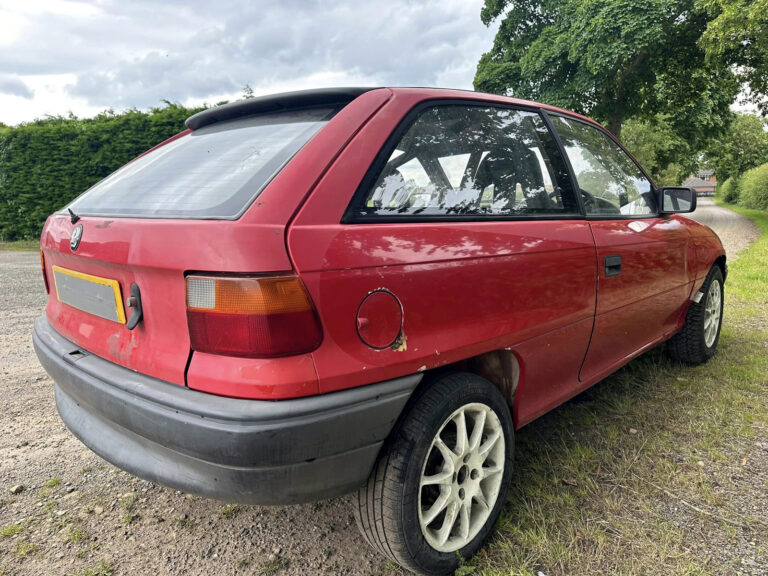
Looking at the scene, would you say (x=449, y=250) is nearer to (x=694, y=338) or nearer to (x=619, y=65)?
(x=694, y=338)

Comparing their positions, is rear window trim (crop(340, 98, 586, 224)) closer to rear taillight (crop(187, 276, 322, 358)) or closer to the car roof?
the car roof

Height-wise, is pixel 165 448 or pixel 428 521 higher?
pixel 165 448

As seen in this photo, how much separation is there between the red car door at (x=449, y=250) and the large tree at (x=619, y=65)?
1223 cm

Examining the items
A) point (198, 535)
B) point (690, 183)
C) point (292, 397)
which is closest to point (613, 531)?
point (292, 397)

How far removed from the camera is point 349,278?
1355 mm

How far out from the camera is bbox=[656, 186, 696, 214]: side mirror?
293cm

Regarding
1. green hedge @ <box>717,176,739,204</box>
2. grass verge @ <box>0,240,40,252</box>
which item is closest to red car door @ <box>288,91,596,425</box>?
grass verge @ <box>0,240,40,252</box>

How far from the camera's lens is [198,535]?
1.91 meters

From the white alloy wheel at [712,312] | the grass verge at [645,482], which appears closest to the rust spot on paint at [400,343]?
the grass verge at [645,482]

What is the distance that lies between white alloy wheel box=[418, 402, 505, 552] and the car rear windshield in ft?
3.26

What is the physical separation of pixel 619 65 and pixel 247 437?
50.9 feet

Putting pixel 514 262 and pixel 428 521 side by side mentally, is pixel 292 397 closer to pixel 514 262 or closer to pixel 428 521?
pixel 428 521

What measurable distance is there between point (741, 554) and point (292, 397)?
1.79 m

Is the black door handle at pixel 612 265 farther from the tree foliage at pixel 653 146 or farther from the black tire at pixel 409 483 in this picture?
the tree foliage at pixel 653 146
